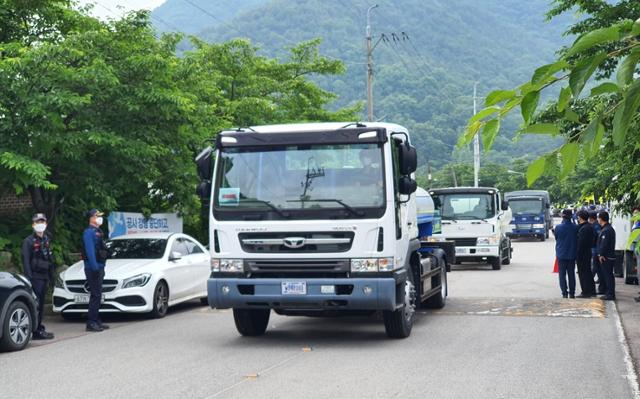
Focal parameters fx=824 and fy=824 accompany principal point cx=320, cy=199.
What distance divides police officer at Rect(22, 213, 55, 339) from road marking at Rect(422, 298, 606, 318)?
6412mm

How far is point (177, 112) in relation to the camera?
1605cm

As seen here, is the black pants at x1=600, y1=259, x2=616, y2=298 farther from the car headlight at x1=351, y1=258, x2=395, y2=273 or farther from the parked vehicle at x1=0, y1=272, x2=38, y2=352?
the parked vehicle at x1=0, y1=272, x2=38, y2=352

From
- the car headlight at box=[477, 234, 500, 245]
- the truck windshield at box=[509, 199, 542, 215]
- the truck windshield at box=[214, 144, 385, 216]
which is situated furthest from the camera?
the truck windshield at box=[509, 199, 542, 215]

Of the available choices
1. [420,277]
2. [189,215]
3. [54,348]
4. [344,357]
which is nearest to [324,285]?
[344,357]

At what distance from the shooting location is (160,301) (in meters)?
14.3

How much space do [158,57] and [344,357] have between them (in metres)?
8.21

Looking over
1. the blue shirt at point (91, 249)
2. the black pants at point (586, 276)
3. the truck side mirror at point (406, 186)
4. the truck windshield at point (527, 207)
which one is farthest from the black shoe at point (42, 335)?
the truck windshield at point (527, 207)

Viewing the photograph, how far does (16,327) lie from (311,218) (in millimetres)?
4196

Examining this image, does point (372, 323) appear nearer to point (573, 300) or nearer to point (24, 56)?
point (573, 300)

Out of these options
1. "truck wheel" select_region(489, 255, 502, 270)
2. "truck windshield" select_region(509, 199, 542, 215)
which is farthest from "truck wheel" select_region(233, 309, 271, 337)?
"truck windshield" select_region(509, 199, 542, 215)

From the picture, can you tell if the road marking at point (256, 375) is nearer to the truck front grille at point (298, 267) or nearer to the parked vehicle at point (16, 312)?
the truck front grille at point (298, 267)

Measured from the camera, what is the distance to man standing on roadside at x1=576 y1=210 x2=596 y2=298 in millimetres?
16438

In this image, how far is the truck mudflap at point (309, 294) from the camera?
32.3ft

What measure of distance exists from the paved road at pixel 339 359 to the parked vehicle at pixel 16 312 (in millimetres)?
293
